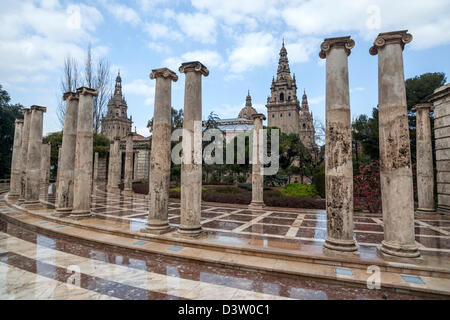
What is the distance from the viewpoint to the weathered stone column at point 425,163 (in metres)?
12.2

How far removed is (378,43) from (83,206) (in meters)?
11.8

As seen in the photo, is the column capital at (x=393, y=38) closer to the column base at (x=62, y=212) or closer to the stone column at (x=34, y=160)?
the column base at (x=62, y=212)

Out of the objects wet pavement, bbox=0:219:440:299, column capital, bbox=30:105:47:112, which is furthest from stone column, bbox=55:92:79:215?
wet pavement, bbox=0:219:440:299

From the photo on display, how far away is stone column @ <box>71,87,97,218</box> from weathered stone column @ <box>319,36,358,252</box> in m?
9.04

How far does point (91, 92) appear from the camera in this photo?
34.8ft

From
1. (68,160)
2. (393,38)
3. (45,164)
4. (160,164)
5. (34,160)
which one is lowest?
(160,164)

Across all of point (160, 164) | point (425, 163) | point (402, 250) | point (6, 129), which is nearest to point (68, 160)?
point (160, 164)

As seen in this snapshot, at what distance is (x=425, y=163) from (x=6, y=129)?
43365mm

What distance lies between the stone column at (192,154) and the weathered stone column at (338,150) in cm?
379

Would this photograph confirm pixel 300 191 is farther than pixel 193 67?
Yes

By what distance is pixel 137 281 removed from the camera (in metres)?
4.86

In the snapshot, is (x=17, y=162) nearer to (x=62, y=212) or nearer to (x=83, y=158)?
(x=62, y=212)
